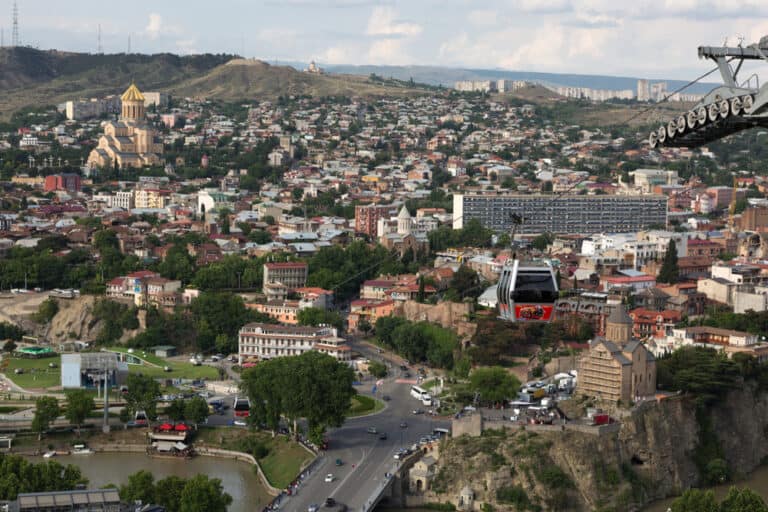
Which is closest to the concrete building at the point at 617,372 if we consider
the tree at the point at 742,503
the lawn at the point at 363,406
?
the lawn at the point at 363,406

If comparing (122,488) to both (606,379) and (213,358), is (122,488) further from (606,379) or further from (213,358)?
(213,358)

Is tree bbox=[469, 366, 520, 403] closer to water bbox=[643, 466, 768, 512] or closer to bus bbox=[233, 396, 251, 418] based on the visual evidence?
water bbox=[643, 466, 768, 512]

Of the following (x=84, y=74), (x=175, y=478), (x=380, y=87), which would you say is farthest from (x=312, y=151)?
(x=175, y=478)

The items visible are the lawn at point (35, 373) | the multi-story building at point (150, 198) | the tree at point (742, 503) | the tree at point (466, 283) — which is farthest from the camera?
the multi-story building at point (150, 198)

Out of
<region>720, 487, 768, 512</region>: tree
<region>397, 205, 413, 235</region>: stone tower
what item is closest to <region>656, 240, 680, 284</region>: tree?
<region>397, 205, 413, 235</region>: stone tower

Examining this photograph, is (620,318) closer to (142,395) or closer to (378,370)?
(378,370)

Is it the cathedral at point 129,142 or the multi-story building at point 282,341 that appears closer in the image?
the multi-story building at point 282,341

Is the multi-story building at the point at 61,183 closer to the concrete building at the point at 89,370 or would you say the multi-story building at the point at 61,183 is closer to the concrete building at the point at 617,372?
the concrete building at the point at 89,370
